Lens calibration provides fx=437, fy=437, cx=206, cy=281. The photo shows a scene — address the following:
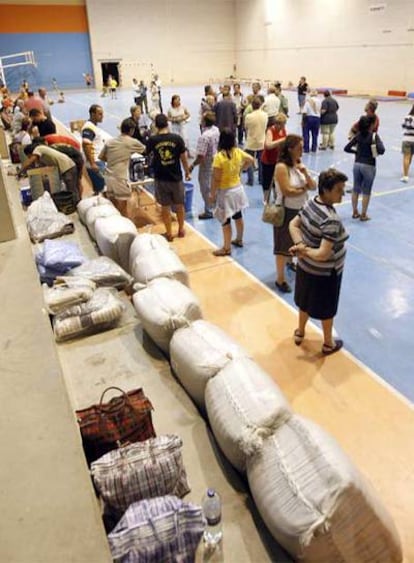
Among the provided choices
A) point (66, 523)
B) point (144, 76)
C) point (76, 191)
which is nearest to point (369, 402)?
point (66, 523)

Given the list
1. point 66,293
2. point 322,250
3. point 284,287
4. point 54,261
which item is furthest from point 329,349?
point 54,261

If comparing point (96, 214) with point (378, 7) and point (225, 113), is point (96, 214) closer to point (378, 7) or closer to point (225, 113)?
point (225, 113)

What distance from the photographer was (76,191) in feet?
22.5

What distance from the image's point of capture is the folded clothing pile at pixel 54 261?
4.23m

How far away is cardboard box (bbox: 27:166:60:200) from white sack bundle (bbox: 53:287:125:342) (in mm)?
3494

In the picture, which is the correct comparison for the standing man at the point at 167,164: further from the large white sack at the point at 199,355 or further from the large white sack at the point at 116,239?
the large white sack at the point at 199,355

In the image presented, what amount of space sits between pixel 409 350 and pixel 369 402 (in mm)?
877

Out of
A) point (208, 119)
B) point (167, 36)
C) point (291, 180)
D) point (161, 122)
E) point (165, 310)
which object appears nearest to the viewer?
point (165, 310)

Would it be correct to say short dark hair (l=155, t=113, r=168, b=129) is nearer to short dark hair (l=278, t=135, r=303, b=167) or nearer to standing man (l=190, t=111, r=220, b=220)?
standing man (l=190, t=111, r=220, b=220)

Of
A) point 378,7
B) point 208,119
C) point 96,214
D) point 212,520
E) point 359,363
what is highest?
point 378,7

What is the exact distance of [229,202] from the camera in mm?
5512

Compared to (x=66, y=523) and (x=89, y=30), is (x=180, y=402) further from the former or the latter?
(x=89, y=30)

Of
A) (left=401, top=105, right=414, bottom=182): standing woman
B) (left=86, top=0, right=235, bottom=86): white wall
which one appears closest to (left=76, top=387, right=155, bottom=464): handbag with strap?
(left=401, top=105, right=414, bottom=182): standing woman

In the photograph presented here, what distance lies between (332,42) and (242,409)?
26852mm
